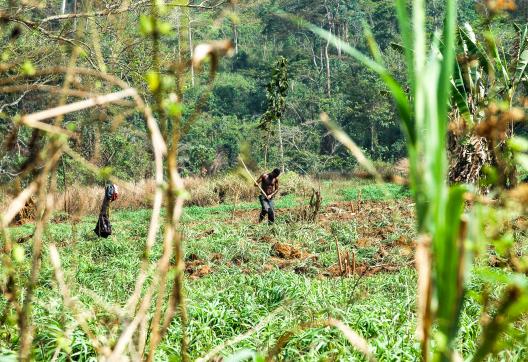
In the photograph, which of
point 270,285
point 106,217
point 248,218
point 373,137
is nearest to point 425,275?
point 270,285

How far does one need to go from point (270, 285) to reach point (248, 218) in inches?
439

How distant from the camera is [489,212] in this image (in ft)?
4.73

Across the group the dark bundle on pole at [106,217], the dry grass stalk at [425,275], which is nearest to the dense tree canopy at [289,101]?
the dark bundle on pole at [106,217]

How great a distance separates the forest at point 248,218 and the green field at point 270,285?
29 millimetres

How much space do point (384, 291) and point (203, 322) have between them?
8.96ft

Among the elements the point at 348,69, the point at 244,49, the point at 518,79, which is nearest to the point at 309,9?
the point at 244,49

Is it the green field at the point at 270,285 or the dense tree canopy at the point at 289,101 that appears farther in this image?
the dense tree canopy at the point at 289,101

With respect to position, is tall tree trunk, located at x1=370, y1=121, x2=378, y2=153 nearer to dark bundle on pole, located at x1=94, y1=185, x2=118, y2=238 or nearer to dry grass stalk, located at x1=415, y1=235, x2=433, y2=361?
dark bundle on pole, located at x1=94, y1=185, x2=118, y2=238

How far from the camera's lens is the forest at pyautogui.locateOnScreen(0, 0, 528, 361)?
1380 millimetres

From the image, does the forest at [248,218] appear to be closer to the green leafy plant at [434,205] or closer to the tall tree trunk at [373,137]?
the green leafy plant at [434,205]

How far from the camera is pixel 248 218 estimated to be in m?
18.0

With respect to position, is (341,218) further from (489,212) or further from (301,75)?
(301,75)

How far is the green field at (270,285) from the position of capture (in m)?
4.14

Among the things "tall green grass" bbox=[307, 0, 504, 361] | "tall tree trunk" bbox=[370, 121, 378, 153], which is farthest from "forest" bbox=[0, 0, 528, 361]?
"tall tree trunk" bbox=[370, 121, 378, 153]
